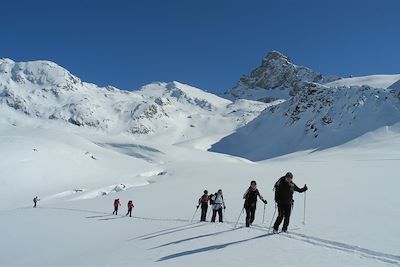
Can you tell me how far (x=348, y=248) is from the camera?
37.4 ft

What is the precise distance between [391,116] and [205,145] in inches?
3366

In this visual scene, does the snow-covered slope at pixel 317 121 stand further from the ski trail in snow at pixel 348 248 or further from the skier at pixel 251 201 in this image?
the ski trail in snow at pixel 348 248

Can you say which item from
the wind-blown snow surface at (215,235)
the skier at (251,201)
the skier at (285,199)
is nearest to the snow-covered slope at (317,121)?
the wind-blown snow surface at (215,235)

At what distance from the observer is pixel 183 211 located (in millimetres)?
27000

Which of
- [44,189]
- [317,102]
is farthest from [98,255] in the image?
[317,102]

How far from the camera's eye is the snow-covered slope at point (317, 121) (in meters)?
135

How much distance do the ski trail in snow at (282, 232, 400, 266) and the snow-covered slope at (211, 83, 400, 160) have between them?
122205 millimetres

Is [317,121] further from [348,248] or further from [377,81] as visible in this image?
[348,248]

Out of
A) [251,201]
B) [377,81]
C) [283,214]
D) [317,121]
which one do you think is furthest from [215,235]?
[377,81]

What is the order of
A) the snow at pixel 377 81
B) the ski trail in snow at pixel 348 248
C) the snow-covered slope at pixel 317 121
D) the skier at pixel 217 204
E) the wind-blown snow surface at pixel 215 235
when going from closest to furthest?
the ski trail in snow at pixel 348 248 < the wind-blown snow surface at pixel 215 235 < the skier at pixel 217 204 < the snow-covered slope at pixel 317 121 < the snow at pixel 377 81

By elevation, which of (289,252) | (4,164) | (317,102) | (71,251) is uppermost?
(317,102)

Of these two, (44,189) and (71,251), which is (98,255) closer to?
(71,251)

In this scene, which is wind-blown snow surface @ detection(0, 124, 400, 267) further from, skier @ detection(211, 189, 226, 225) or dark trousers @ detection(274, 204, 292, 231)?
skier @ detection(211, 189, 226, 225)

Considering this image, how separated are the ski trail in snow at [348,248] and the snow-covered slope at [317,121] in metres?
122
